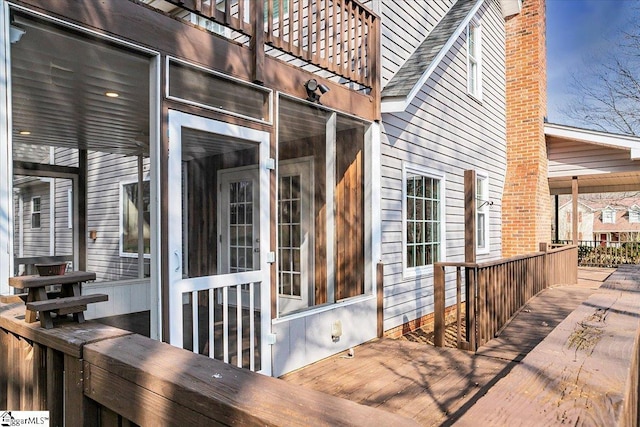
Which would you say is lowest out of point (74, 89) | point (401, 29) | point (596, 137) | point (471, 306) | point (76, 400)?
point (471, 306)

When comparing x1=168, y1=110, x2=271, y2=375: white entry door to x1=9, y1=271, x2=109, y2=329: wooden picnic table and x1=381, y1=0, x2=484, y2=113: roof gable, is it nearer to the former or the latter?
x1=9, y1=271, x2=109, y2=329: wooden picnic table

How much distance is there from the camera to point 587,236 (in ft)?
130

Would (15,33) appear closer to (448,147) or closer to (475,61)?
(448,147)

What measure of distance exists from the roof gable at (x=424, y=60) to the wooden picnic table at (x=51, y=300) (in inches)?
164

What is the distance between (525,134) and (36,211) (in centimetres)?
927

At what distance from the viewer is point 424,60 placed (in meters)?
5.74

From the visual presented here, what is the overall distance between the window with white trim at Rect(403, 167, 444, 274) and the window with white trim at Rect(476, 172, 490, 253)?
2060mm

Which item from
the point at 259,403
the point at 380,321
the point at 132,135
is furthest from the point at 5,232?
the point at 380,321

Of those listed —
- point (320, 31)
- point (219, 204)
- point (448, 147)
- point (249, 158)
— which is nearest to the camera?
point (249, 158)

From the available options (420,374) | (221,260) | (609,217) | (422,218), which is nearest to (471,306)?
(420,374)

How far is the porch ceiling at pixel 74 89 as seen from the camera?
2672 millimetres

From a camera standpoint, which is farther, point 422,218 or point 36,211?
point 422,218

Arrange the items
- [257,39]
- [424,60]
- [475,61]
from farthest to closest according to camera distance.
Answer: [475,61]
[424,60]
[257,39]

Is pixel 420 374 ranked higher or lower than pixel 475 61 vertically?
lower
